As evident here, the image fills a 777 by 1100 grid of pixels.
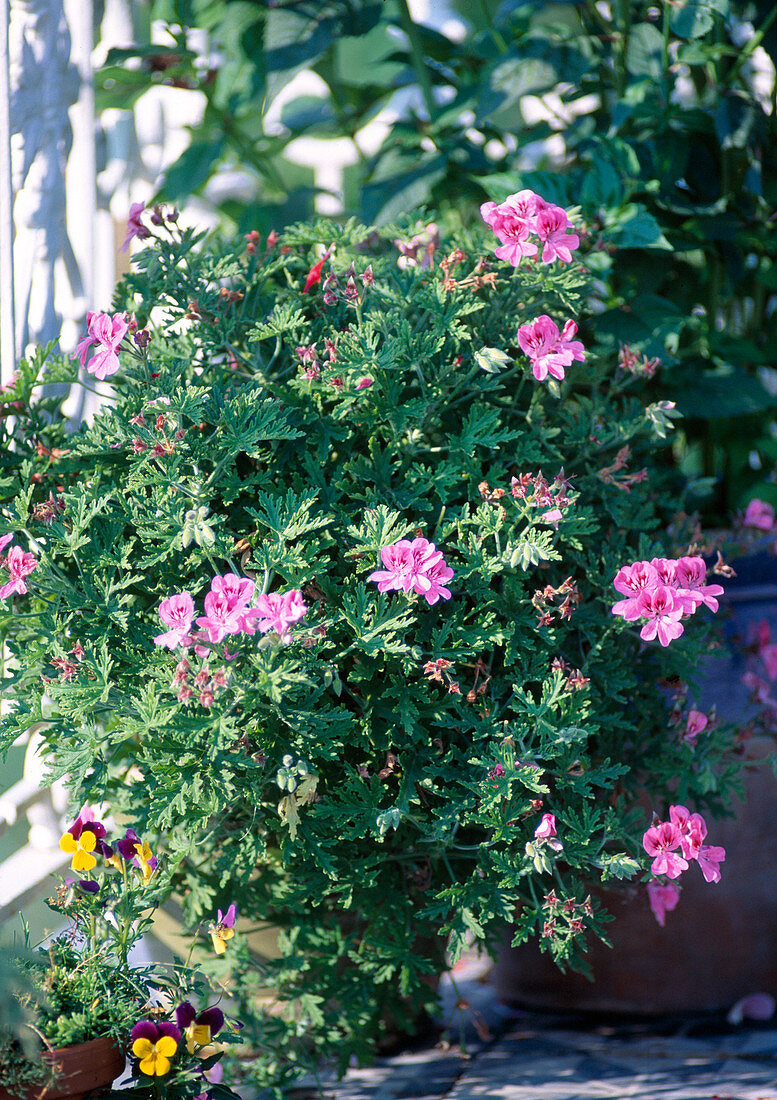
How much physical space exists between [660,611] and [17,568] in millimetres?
926

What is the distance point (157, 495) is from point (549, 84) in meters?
1.48

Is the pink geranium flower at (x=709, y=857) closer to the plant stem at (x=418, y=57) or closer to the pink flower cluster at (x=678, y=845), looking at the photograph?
the pink flower cluster at (x=678, y=845)

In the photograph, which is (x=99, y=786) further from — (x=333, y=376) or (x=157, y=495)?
(x=333, y=376)

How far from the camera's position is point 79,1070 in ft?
4.23

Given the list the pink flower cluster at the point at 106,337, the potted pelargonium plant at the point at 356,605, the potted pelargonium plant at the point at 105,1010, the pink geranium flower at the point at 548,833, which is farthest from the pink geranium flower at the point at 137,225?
the pink geranium flower at the point at 548,833

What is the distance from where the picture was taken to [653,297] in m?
2.09

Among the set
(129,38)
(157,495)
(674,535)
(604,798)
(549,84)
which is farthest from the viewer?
(129,38)

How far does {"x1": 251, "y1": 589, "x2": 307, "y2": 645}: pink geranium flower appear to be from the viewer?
1.30 metres

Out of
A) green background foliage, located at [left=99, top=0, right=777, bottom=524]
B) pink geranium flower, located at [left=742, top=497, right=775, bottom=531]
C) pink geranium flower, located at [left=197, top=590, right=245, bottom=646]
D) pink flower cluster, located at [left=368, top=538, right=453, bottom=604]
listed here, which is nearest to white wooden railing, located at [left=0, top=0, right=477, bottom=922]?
green background foliage, located at [left=99, top=0, right=777, bottom=524]

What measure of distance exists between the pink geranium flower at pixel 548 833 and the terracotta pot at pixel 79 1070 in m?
0.63

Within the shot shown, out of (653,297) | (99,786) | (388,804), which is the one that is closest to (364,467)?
(388,804)

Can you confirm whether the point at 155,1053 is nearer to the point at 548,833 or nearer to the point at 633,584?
the point at 548,833

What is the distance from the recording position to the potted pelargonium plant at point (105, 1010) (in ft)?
4.15

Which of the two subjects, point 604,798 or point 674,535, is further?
point 674,535
